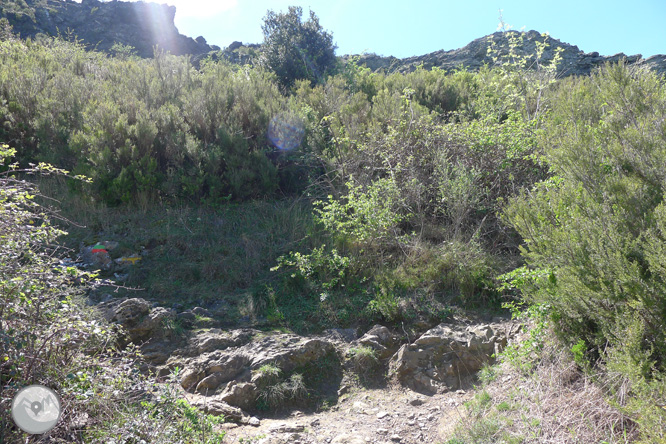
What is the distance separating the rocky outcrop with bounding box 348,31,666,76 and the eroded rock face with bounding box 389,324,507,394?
377 inches

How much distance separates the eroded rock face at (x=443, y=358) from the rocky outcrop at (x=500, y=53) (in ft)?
31.4

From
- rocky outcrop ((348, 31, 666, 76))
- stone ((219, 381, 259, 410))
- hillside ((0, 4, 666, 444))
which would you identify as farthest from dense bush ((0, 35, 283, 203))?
rocky outcrop ((348, 31, 666, 76))

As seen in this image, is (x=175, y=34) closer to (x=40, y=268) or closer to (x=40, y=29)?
(x=40, y=29)

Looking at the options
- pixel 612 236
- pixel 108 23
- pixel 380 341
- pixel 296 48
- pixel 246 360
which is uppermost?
pixel 108 23

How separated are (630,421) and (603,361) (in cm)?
53

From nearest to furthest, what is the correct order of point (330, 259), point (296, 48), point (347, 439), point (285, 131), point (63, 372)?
1. point (63, 372)
2. point (347, 439)
3. point (330, 259)
4. point (285, 131)
5. point (296, 48)

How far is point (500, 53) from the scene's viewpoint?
45.3ft

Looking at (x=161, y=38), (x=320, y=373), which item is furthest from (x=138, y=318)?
(x=161, y=38)

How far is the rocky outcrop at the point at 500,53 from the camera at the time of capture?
13.1m

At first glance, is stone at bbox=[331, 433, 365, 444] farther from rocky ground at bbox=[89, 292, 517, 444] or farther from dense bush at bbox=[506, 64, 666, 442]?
dense bush at bbox=[506, 64, 666, 442]

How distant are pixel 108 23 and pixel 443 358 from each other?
88.9ft

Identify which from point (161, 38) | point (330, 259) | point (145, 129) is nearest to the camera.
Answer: point (330, 259)

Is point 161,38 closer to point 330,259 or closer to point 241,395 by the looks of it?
point 330,259

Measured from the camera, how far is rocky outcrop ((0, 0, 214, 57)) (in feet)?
68.6
